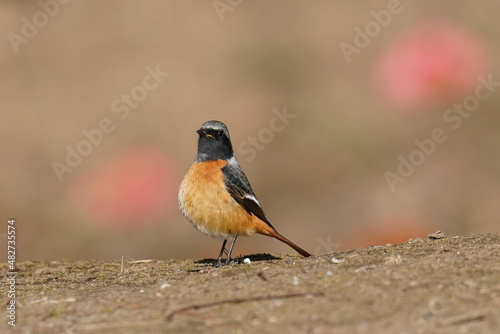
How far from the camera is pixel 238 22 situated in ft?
77.7

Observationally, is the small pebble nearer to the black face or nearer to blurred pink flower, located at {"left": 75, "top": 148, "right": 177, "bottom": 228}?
the black face

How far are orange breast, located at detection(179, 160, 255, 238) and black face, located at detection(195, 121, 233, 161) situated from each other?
310mm

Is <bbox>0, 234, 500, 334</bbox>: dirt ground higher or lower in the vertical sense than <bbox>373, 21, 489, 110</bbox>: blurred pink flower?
lower

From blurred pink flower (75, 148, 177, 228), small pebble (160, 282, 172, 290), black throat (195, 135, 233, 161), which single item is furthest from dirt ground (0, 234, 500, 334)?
blurred pink flower (75, 148, 177, 228)

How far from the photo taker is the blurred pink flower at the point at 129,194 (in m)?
17.9

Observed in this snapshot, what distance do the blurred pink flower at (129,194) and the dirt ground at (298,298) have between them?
912 cm

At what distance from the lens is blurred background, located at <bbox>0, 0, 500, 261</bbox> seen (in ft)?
58.6

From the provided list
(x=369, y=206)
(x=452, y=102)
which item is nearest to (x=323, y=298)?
(x=369, y=206)

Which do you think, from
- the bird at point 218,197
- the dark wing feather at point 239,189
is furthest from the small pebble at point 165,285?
the dark wing feather at point 239,189

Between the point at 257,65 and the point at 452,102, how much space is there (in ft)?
16.3

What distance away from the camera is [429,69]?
64.4ft

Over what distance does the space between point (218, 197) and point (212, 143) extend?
35.0 inches

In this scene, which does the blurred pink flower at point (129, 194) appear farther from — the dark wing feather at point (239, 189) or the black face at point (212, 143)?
the dark wing feather at point (239, 189)

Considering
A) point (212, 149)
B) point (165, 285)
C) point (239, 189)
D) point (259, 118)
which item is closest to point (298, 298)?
point (165, 285)
